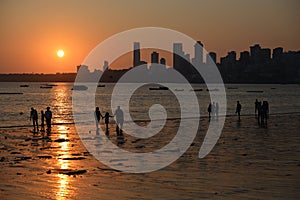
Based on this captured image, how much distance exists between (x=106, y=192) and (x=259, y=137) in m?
17.1

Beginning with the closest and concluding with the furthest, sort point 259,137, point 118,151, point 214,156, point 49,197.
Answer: point 49,197, point 214,156, point 118,151, point 259,137

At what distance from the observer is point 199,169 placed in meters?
17.9

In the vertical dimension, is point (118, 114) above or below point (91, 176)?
above

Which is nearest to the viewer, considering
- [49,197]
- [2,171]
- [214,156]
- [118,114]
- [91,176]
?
[49,197]

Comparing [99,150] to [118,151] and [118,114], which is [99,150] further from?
[118,114]

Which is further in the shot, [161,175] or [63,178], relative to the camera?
[161,175]

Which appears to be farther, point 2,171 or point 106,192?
point 2,171

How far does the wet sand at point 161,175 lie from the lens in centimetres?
1383

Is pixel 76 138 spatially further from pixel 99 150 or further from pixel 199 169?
pixel 199 169

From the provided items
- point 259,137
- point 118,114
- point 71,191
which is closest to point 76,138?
point 118,114

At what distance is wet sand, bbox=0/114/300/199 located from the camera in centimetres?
1383

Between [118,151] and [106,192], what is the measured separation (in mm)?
9435

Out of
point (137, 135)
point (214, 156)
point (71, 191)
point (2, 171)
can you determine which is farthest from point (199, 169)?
point (137, 135)

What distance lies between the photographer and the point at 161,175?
16766mm
